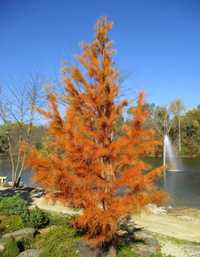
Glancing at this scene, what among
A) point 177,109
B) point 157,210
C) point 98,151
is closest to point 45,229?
point 98,151

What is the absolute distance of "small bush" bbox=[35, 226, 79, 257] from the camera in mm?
6458

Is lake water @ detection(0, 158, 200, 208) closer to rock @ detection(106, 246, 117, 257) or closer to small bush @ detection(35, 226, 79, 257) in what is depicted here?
small bush @ detection(35, 226, 79, 257)

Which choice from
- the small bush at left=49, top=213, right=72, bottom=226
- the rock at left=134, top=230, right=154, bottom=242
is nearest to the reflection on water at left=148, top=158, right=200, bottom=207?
the rock at left=134, top=230, right=154, bottom=242

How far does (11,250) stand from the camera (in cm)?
625

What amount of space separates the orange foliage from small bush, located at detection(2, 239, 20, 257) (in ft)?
6.40

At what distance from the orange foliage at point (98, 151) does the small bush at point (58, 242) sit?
1.46 meters

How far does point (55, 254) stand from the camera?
6449mm

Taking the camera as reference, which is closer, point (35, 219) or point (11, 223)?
point (35, 219)

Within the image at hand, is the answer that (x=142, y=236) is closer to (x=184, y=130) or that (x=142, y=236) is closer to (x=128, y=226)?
(x=128, y=226)

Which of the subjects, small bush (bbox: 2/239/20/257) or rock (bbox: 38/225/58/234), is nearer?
small bush (bbox: 2/239/20/257)

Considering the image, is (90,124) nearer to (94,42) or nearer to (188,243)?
(94,42)

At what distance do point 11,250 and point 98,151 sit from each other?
11.5ft

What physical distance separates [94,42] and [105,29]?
0.39m

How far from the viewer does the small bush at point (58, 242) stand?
21.2 feet
